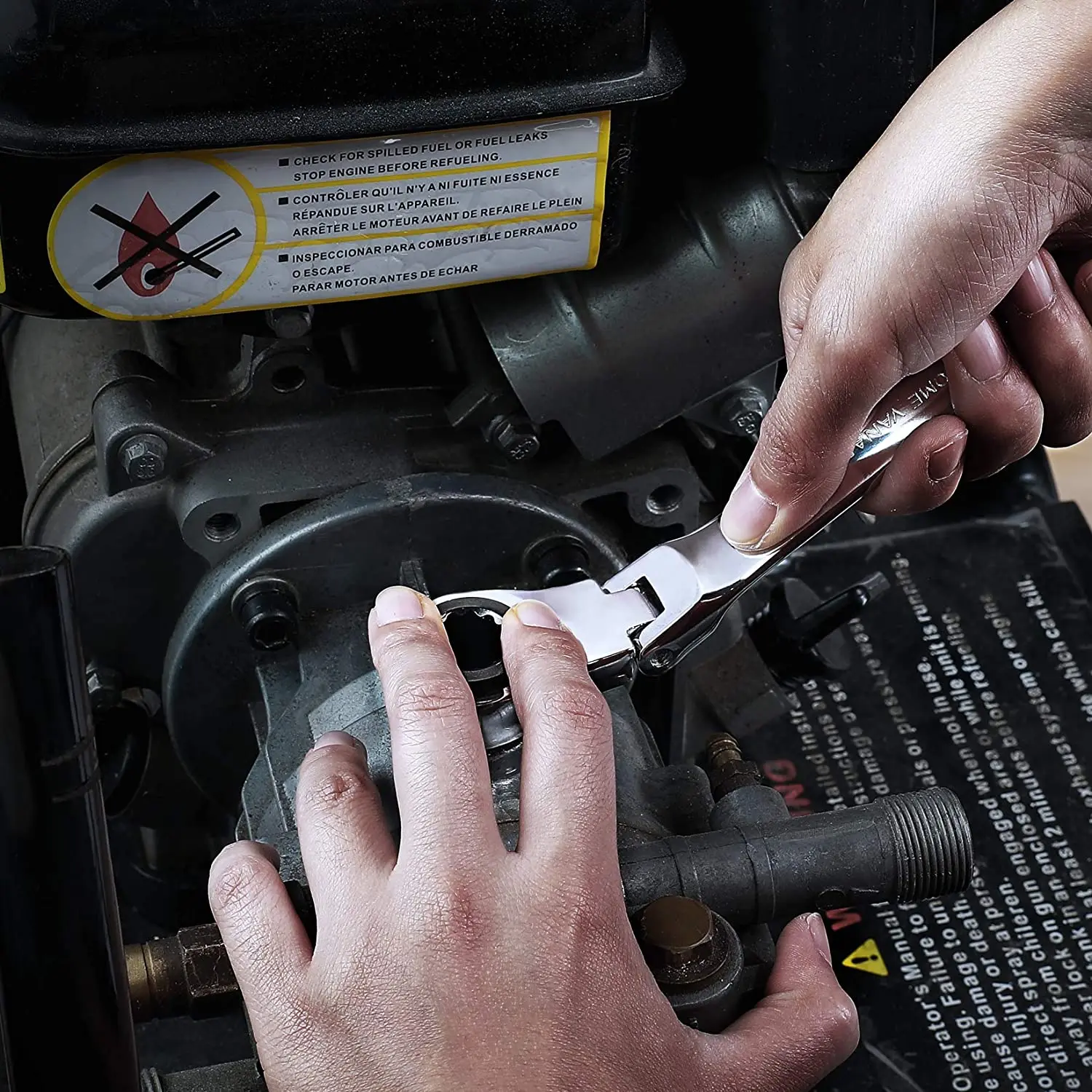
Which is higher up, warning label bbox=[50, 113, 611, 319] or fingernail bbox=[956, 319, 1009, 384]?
warning label bbox=[50, 113, 611, 319]

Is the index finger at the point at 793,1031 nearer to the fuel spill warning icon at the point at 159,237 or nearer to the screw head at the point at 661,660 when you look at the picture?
the screw head at the point at 661,660

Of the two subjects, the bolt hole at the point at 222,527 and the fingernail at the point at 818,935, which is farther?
the bolt hole at the point at 222,527

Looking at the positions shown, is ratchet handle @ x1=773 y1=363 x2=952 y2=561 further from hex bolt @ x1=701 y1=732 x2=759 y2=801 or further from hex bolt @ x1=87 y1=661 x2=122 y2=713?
hex bolt @ x1=87 y1=661 x2=122 y2=713

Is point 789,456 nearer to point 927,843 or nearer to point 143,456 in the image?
point 927,843

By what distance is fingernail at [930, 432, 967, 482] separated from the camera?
73 cm

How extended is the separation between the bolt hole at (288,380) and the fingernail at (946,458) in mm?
319

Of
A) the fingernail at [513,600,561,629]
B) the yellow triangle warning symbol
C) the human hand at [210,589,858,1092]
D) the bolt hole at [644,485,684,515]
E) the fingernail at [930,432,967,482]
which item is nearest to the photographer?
the human hand at [210,589,858,1092]

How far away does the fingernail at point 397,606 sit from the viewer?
619mm

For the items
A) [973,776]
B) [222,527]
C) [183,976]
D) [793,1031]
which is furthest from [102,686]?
[973,776]

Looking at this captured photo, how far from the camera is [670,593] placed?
0.67 m

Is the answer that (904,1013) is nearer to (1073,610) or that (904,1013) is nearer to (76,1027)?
A: (1073,610)

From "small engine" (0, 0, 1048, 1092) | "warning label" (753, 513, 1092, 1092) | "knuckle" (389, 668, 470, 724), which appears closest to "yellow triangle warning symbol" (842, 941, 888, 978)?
"warning label" (753, 513, 1092, 1092)

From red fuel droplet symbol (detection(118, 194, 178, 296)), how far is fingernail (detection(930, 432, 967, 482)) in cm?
37

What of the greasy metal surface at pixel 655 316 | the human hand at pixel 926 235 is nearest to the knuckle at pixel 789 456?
the human hand at pixel 926 235
